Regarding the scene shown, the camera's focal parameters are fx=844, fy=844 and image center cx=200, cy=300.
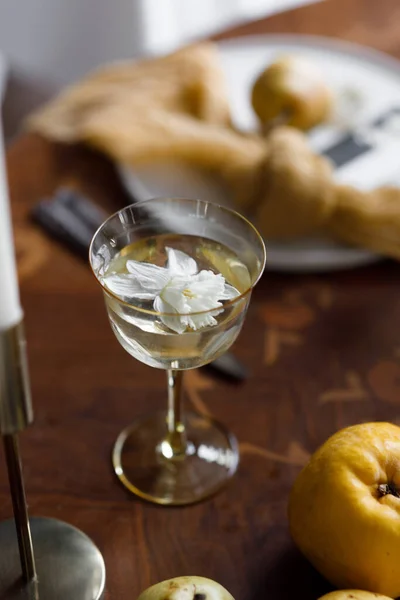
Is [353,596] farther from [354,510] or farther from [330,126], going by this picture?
[330,126]

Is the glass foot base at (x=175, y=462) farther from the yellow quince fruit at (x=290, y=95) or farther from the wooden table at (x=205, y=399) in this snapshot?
the yellow quince fruit at (x=290, y=95)

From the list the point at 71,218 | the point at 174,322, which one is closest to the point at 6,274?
the point at 174,322

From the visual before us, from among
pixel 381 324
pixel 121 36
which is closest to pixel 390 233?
pixel 381 324

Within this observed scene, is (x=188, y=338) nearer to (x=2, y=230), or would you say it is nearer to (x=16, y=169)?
(x=2, y=230)

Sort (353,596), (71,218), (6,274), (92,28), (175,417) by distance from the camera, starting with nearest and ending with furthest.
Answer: (6,274) → (353,596) → (175,417) → (71,218) → (92,28)

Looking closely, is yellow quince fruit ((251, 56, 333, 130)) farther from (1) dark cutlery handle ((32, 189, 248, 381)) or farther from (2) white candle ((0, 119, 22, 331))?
(2) white candle ((0, 119, 22, 331))

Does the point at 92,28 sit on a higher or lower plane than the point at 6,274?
lower

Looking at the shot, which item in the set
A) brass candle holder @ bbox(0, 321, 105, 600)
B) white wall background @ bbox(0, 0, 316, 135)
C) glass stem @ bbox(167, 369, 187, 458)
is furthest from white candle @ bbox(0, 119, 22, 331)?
white wall background @ bbox(0, 0, 316, 135)
